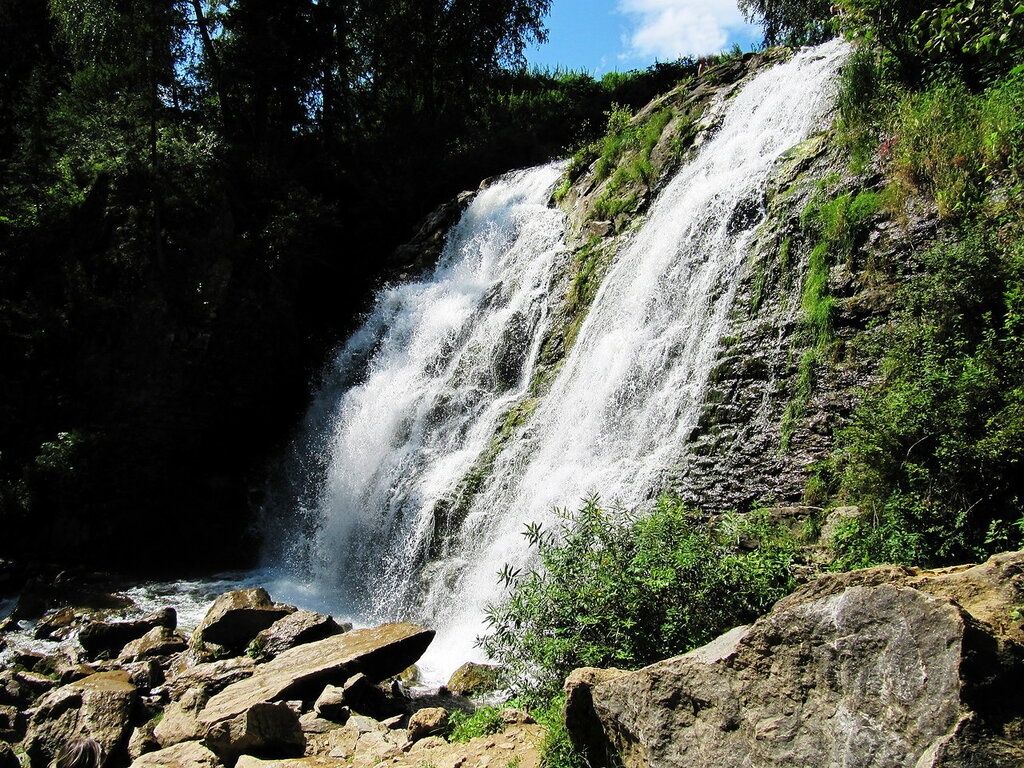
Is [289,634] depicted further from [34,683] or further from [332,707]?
[34,683]

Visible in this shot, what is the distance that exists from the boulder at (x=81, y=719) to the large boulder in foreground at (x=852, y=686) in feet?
16.6

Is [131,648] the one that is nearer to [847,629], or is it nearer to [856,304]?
[847,629]

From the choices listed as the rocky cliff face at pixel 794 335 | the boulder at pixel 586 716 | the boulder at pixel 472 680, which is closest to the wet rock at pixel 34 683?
the boulder at pixel 472 680

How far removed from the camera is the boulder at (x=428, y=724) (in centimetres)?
599

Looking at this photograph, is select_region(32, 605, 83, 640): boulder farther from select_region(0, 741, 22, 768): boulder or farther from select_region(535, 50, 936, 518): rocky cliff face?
select_region(535, 50, 936, 518): rocky cliff face

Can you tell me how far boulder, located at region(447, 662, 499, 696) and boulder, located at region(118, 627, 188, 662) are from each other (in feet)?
12.7

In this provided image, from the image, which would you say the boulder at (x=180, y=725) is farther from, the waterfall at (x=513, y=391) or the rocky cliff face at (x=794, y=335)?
the rocky cliff face at (x=794, y=335)

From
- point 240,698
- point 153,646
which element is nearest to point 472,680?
point 240,698

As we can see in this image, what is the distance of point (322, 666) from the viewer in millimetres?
7516

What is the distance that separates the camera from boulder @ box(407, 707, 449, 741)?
5988mm

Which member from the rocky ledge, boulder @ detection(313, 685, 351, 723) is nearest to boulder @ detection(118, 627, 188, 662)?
the rocky ledge

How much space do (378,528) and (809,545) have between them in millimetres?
7380

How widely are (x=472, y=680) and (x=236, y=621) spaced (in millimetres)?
3378

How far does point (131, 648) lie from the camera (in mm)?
9445
